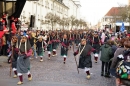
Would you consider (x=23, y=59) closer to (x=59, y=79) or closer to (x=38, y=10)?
(x=59, y=79)

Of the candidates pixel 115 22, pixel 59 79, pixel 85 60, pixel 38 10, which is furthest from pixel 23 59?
pixel 115 22

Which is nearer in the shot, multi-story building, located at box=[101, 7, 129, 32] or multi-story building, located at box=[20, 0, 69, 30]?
multi-story building, located at box=[20, 0, 69, 30]

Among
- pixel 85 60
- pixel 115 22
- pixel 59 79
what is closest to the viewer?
pixel 59 79

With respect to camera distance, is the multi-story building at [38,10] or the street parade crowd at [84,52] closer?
the street parade crowd at [84,52]

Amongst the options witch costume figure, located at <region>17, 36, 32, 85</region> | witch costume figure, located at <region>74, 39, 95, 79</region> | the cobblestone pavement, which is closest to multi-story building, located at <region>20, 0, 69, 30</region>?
the cobblestone pavement

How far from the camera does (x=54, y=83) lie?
32.3ft

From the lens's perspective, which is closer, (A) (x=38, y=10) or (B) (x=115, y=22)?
(A) (x=38, y=10)

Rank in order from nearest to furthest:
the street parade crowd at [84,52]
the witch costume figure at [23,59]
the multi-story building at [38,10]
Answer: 1. the street parade crowd at [84,52]
2. the witch costume figure at [23,59]
3. the multi-story building at [38,10]

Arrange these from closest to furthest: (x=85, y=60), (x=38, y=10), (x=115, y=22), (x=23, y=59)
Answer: (x=23, y=59) → (x=85, y=60) → (x=38, y=10) → (x=115, y=22)

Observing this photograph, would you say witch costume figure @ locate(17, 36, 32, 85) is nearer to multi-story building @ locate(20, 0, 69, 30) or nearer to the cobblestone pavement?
the cobblestone pavement

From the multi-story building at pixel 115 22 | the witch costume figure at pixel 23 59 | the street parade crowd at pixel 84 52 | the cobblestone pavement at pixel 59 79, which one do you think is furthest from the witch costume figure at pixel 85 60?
the multi-story building at pixel 115 22

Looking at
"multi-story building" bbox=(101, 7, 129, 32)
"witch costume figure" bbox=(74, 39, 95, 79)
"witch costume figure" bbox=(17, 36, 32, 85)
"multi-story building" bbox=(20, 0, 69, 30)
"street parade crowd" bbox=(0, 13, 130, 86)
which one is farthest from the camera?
"multi-story building" bbox=(101, 7, 129, 32)

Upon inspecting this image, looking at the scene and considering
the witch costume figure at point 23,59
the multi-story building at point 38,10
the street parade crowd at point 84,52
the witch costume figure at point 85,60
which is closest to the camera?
the street parade crowd at point 84,52

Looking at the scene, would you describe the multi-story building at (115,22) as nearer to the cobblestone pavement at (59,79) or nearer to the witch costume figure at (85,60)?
the cobblestone pavement at (59,79)
